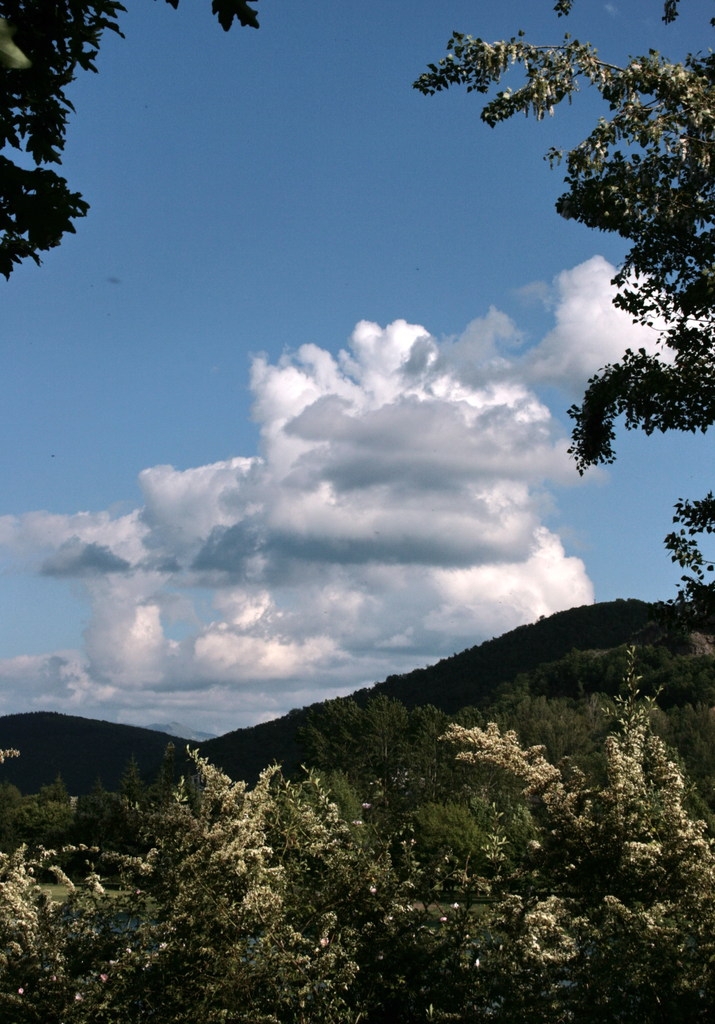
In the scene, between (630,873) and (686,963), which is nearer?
(686,963)

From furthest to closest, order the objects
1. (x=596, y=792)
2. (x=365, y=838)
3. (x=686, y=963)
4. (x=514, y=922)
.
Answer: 1. (x=365, y=838)
2. (x=596, y=792)
3. (x=514, y=922)
4. (x=686, y=963)

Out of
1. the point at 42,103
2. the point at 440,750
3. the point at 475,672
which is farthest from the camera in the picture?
the point at 475,672

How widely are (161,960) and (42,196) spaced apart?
5.17 metres

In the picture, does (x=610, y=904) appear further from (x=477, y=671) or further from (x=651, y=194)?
(x=477, y=671)

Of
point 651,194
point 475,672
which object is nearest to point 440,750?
point 651,194

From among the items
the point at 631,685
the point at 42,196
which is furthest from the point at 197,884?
the point at 42,196

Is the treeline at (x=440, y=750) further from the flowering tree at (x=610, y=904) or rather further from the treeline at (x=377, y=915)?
the flowering tree at (x=610, y=904)

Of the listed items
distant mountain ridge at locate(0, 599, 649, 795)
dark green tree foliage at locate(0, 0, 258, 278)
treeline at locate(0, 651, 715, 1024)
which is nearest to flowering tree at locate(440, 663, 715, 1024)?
treeline at locate(0, 651, 715, 1024)

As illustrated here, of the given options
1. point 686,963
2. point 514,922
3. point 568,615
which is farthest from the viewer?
point 568,615

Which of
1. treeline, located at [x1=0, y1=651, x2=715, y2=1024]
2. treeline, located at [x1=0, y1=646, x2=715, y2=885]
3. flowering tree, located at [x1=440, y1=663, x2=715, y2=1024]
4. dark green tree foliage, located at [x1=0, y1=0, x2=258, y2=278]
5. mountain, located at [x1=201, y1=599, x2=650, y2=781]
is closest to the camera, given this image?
dark green tree foliage, located at [x1=0, y1=0, x2=258, y2=278]

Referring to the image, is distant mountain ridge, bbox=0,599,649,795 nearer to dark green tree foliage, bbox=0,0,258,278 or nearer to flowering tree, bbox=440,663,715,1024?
flowering tree, bbox=440,663,715,1024

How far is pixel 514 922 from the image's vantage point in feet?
21.9

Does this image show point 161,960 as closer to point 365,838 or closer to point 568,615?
point 365,838

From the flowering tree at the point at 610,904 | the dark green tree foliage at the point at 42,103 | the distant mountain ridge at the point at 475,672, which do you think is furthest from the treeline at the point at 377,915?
the distant mountain ridge at the point at 475,672
